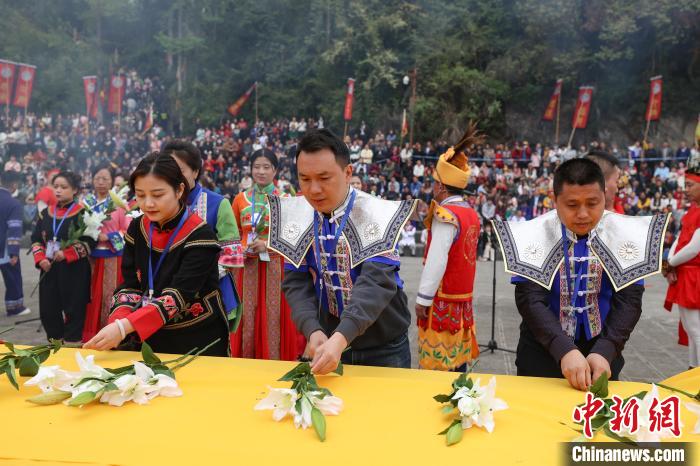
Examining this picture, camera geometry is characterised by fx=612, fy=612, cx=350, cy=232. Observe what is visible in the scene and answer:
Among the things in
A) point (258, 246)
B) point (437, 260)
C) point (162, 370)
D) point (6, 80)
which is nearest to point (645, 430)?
point (162, 370)

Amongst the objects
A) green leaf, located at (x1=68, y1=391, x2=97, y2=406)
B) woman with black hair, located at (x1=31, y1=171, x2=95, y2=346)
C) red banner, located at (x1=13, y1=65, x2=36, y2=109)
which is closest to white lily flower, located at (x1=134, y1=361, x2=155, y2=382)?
green leaf, located at (x1=68, y1=391, x2=97, y2=406)

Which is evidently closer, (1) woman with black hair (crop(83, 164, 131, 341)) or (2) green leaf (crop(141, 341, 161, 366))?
(2) green leaf (crop(141, 341, 161, 366))

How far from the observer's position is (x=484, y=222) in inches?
592

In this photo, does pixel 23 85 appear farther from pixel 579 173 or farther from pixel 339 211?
pixel 579 173

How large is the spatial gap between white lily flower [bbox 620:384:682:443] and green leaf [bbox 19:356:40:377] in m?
1.54

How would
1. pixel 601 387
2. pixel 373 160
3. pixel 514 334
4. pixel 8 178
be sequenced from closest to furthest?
pixel 601 387
pixel 514 334
pixel 8 178
pixel 373 160

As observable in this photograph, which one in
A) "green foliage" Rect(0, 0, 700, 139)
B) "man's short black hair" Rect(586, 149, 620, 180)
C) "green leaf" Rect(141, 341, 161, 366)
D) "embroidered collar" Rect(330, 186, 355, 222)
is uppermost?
"green foliage" Rect(0, 0, 700, 139)

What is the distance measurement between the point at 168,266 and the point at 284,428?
107 centimetres

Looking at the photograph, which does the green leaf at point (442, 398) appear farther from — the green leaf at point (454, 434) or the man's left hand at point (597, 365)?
the man's left hand at point (597, 365)

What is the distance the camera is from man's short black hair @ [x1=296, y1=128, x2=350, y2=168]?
6.19 ft

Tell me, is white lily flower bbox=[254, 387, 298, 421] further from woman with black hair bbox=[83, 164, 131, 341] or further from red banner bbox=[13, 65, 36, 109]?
red banner bbox=[13, 65, 36, 109]

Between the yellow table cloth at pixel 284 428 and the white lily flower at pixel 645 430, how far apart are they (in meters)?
0.06

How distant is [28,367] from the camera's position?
173 centimetres

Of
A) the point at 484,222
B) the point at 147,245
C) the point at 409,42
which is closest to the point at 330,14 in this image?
the point at 409,42
